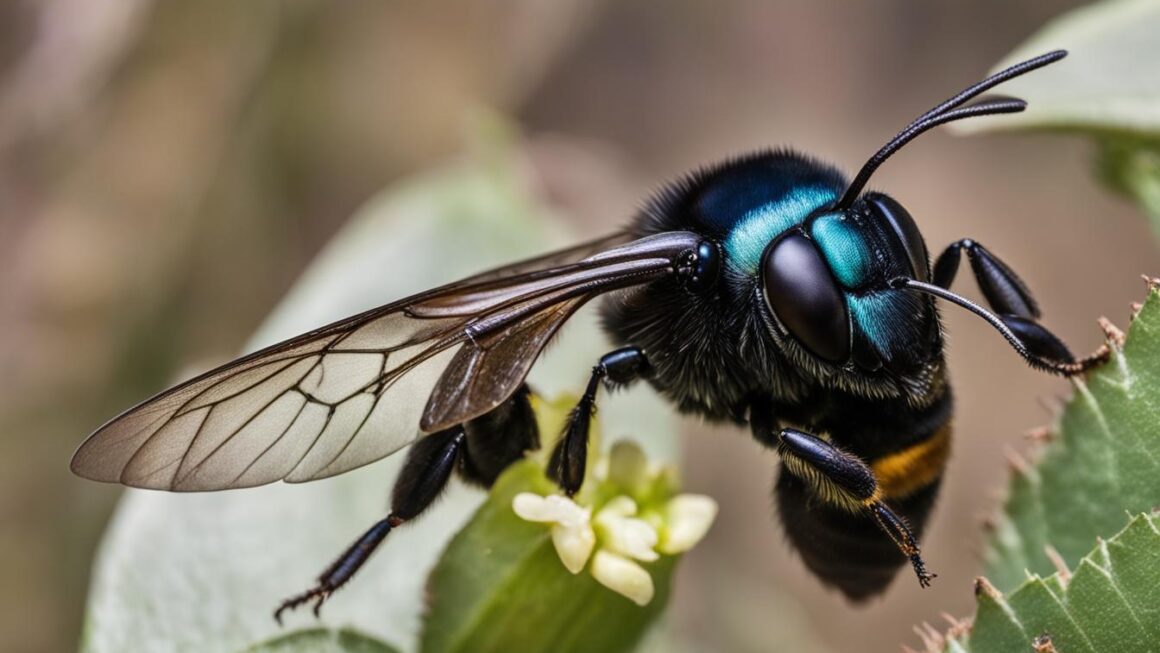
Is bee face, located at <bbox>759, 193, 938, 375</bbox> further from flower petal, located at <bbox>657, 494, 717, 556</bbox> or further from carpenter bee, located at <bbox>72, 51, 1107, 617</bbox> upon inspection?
flower petal, located at <bbox>657, 494, 717, 556</bbox>

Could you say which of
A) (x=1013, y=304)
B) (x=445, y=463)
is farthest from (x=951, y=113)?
(x=445, y=463)

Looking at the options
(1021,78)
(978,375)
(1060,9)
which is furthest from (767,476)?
(1021,78)

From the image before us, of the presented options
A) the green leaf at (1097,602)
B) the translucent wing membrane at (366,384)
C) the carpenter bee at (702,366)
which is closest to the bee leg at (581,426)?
the carpenter bee at (702,366)

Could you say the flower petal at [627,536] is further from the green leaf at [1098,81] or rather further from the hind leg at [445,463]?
the green leaf at [1098,81]

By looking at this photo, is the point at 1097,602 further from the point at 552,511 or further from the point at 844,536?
the point at 552,511

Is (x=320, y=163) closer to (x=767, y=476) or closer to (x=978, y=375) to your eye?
(x=767, y=476)

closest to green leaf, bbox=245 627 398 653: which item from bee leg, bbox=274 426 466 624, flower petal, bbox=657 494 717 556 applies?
bee leg, bbox=274 426 466 624
